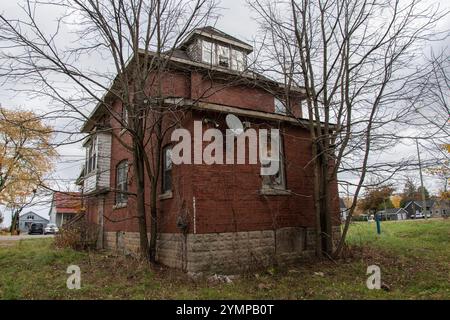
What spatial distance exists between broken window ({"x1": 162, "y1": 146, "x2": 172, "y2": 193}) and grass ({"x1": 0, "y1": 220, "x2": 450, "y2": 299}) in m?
2.63

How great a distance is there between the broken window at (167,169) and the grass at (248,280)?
2626 millimetres

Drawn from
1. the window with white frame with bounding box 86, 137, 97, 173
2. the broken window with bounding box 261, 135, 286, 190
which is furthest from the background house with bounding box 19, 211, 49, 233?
the broken window with bounding box 261, 135, 286, 190

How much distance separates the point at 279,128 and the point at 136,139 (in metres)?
5.02

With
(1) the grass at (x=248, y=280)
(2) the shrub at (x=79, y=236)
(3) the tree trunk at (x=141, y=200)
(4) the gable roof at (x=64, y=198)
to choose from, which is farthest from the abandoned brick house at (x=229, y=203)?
(2) the shrub at (x=79, y=236)

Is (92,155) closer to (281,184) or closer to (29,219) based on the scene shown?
(281,184)

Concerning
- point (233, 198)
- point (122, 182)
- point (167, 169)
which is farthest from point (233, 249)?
point (122, 182)

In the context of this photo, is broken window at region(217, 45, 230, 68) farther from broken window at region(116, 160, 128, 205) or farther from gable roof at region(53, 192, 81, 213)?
gable roof at region(53, 192, 81, 213)

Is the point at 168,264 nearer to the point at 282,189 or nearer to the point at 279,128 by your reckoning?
the point at 282,189

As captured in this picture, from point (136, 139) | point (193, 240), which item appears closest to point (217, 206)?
point (193, 240)

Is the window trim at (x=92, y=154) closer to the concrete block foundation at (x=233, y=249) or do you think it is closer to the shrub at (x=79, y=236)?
the shrub at (x=79, y=236)

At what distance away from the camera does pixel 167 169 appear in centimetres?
1166

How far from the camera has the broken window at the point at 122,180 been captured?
49.1 ft
